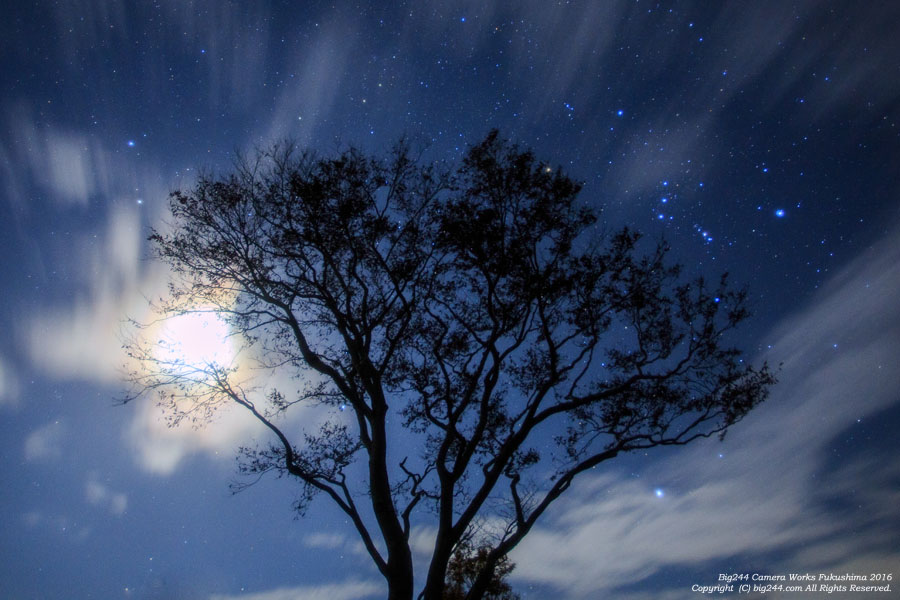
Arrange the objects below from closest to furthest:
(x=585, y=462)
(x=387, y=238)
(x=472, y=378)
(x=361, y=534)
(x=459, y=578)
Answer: (x=361, y=534) < (x=585, y=462) < (x=472, y=378) < (x=387, y=238) < (x=459, y=578)

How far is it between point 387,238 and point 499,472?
19.3 ft

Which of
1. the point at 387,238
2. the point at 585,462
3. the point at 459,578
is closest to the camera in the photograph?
the point at 585,462

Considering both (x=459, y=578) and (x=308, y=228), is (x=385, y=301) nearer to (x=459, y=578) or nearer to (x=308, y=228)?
(x=308, y=228)

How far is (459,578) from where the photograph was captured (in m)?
23.2

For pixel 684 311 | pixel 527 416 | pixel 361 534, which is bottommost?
pixel 361 534

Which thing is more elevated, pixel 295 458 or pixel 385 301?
pixel 385 301

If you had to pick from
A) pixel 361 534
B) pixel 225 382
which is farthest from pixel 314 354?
pixel 361 534

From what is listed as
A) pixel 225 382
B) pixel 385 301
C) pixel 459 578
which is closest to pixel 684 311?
pixel 385 301

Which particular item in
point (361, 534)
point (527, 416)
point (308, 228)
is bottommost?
point (361, 534)

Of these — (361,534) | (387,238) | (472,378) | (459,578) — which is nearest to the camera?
(361,534)

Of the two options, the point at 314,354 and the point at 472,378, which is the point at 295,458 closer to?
the point at 314,354

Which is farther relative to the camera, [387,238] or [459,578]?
[459,578]

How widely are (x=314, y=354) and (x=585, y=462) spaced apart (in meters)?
6.19

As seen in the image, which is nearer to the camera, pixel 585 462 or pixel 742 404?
pixel 585 462
